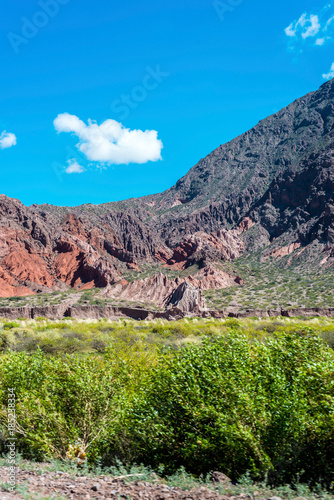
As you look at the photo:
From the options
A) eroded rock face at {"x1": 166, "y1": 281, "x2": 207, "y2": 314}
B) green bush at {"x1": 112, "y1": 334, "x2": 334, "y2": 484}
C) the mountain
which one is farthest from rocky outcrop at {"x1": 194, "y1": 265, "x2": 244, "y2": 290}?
green bush at {"x1": 112, "y1": 334, "x2": 334, "y2": 484}

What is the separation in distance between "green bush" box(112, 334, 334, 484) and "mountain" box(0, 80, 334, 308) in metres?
85.0

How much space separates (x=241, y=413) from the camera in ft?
24.7

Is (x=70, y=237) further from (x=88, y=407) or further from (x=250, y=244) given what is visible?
(x=88, y=407)

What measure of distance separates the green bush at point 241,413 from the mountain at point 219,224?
8500 centimetres

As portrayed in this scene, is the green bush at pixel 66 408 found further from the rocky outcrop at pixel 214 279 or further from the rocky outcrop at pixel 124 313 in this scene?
the rocky outcrop at pixel 214 279

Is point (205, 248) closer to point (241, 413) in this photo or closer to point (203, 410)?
point (203, 410)

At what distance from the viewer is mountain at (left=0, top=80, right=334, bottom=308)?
98.8 meters

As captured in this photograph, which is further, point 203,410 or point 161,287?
point 161,287

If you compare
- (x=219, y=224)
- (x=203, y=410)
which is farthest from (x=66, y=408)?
(x=219, y=224)

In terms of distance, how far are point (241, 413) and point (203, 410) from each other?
2.71 ft

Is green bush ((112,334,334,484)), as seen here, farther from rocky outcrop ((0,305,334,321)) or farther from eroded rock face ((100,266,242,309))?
eroded rock face ((100,266,242,309))

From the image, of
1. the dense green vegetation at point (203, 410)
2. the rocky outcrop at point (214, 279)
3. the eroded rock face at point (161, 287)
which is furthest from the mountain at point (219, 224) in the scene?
the dense green vegetation at point (203, 410)

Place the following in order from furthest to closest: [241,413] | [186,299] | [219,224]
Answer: [219,224] → [186,299] → [241,413]

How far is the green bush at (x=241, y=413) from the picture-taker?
23.7 feet
